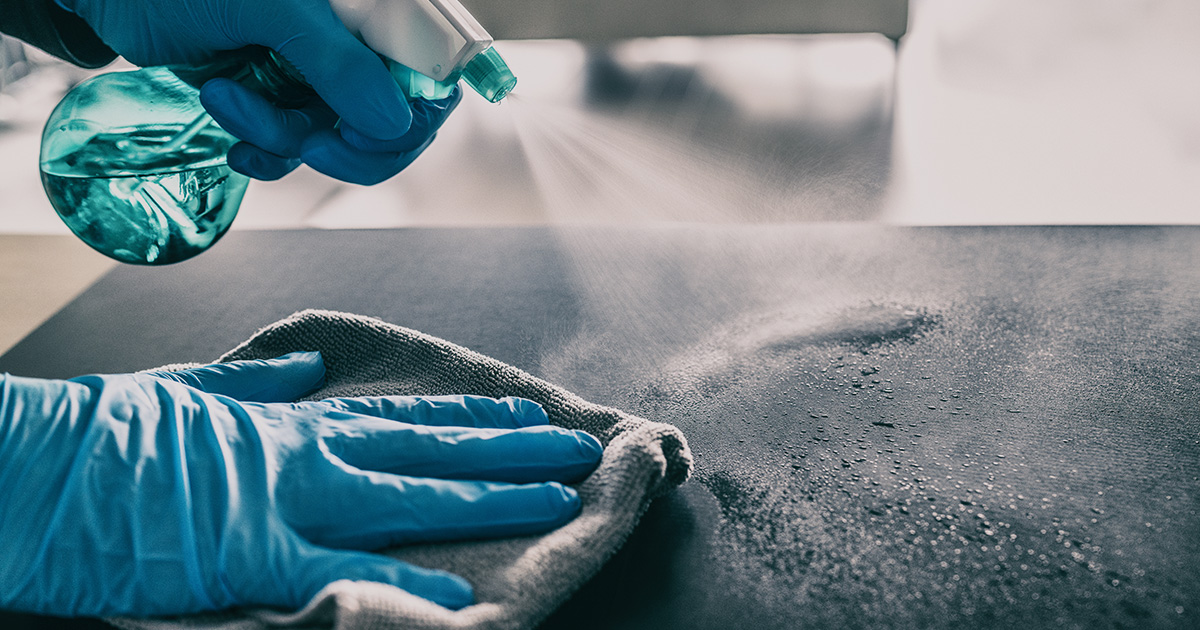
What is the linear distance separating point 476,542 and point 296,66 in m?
0.49

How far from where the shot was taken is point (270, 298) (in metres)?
1.17

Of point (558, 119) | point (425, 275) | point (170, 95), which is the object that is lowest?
point (558, 119)

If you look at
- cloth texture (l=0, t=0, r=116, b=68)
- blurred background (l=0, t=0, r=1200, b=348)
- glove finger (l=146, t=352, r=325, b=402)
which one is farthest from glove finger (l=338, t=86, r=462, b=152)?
blurred background (l=0, t=0, r=1200, b=348)

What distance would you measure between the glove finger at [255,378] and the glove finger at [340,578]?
0.27m

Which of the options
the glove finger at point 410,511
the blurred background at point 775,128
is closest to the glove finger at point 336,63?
the glove finger at point 410,511

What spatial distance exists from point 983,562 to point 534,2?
255 centimetres

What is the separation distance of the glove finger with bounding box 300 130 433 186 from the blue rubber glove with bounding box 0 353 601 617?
258mm

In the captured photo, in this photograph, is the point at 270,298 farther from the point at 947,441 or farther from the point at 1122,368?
the point at 1122,368

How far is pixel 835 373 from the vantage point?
0.91 m

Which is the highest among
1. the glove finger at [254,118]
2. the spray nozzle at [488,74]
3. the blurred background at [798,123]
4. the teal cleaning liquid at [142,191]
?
the spray nozzle at [488,74]

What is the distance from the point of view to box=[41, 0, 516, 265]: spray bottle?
750 millimetres

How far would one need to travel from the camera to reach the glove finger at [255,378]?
834 mm

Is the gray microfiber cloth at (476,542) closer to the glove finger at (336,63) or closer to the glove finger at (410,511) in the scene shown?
the glove finger at (410,511)

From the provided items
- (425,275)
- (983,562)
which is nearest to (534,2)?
(425,275)
